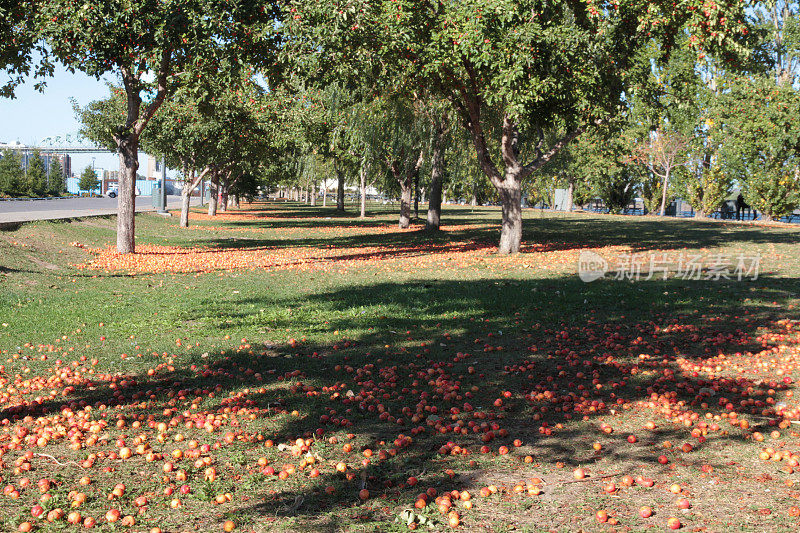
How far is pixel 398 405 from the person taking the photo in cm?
606

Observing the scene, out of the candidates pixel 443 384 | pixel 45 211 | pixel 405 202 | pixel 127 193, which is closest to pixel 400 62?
pixel 127 193

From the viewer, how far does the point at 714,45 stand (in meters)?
15.7

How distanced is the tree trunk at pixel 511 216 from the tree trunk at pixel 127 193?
1130 centimetres

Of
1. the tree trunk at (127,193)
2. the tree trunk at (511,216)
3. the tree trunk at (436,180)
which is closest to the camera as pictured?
the tree trunk at (127,193)

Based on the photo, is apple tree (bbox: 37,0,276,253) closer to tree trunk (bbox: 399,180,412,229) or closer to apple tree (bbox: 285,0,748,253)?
apple tree (bbox: 285,0,748,253)

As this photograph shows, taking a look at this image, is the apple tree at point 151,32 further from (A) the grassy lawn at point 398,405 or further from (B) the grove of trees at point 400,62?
(A) the grassy lawn at point 398,405

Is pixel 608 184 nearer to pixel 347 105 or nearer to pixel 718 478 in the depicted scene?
pixel 347 105

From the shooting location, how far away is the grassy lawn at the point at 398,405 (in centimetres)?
404

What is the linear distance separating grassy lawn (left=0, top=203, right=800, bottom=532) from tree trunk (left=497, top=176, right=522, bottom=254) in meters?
6.32

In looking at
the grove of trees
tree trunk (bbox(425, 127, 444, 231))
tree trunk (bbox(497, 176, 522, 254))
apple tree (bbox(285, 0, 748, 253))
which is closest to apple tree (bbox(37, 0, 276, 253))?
the grove of trees

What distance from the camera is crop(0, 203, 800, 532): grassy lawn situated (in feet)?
13.3

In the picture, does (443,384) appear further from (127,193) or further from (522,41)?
(127,193)

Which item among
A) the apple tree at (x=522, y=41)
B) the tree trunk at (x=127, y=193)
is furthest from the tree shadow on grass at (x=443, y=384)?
the tree trunk at (x=127, y=193)

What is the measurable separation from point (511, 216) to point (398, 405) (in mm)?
→ 14189
